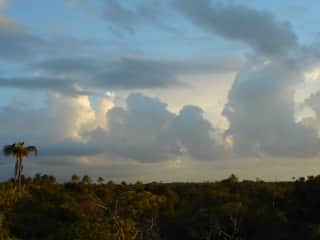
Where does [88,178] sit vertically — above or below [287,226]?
above

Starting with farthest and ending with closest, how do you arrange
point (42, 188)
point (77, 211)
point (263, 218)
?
point (42, 188)
point (77, 211)
point (263, 218)

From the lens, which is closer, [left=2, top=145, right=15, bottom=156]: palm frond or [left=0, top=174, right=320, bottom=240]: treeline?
[left=0, top=174, right=320, bottom=240]: treeline

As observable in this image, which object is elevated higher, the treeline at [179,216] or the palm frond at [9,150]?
the palm frond at [9,150]

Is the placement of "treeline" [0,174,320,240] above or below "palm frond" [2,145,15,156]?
below

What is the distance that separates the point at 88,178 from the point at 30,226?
37873 millimetres

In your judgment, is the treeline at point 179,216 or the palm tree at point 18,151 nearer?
the treeline at point 179,216

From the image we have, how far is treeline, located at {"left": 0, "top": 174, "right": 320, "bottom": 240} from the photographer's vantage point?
45.0 m

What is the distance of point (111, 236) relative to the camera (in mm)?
39781

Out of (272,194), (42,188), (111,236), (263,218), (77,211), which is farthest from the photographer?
(42,188)

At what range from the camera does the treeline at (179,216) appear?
4497 cm

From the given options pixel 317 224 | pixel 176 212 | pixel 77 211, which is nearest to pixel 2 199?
pixel 77 211

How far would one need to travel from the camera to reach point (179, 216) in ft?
192

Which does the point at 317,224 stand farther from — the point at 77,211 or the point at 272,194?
the point at 77,211

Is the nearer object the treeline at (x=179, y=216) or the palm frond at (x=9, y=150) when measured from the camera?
the treeline at (x=179, y=216)
